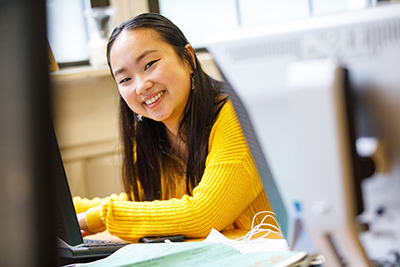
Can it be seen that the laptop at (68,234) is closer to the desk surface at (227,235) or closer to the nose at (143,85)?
the desk surface at (227,235)

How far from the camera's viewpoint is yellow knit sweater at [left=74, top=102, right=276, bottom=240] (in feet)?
3.67

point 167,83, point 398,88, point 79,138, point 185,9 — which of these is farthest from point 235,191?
point 185,9

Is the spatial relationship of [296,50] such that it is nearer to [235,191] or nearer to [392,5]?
[392,5]

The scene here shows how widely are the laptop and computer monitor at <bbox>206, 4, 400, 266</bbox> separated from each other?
1.57 ft

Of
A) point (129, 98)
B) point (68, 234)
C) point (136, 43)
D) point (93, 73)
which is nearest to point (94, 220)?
point (68, 234)

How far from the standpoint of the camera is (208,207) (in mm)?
1127

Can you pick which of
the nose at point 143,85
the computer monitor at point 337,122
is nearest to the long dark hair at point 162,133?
the nose at point 143,85

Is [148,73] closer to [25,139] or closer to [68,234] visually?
[68,234]

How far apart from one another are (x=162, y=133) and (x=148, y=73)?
24 centimetres

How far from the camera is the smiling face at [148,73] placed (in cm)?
131

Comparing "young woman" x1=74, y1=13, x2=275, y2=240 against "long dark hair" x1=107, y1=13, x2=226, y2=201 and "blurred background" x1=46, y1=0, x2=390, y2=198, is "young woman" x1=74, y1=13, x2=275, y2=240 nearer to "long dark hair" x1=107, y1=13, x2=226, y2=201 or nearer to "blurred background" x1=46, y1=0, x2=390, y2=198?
"long dark hair" x1=107, y1=13, x2=226, y2=201

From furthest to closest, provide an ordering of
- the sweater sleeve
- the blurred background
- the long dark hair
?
the blurred background
the long dark hair
the sweater sleeve

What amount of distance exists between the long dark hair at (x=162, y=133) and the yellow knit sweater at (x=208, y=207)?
14cm

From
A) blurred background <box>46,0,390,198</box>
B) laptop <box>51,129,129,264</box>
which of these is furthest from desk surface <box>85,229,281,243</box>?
blurred background <box>46,0,390,198</box>
